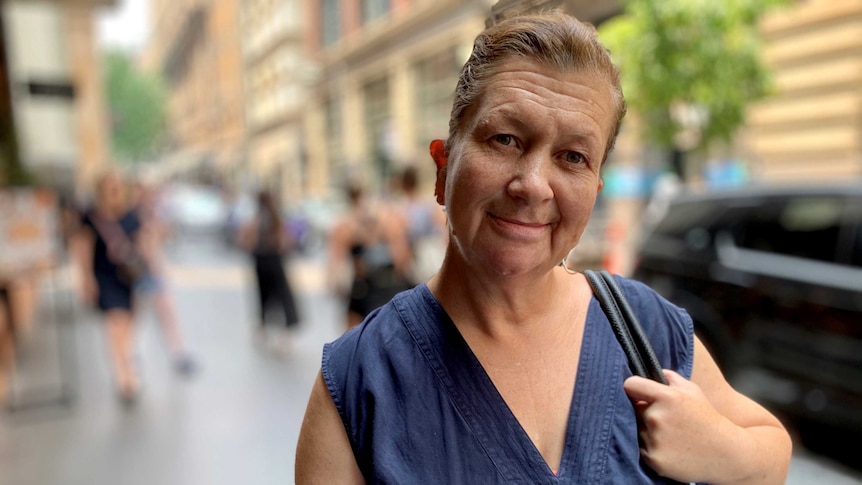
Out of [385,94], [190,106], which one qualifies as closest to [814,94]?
[385,94]

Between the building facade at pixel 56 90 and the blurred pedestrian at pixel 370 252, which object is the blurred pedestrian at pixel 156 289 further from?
the building facade at pixel 56 90

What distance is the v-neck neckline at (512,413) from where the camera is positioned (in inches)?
42.9

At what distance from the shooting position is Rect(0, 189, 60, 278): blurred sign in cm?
530

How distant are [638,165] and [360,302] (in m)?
8.31

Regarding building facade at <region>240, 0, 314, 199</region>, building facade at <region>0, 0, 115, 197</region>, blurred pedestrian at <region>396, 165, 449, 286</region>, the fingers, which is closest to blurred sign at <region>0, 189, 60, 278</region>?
building facade at <region>240, 0, 314, 199</region>

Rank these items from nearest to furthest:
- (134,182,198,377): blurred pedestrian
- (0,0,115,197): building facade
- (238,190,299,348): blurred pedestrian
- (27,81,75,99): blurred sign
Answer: (134,182,198,377): blurred pedestrian, (238,190,299,348): blurred pedestrian, (0,0,115,197): building facade, (27,81,75,99): blurred sign

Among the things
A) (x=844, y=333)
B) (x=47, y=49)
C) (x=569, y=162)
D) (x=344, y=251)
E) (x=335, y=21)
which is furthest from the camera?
(x=47, y=49)

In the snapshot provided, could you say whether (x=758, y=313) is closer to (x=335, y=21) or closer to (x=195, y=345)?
(x=335, y=21)

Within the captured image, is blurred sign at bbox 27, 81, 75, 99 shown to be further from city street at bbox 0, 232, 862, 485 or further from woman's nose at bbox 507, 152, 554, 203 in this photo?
woman's nose at bbox 507, 152, 554, 203

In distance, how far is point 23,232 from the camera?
5.42m

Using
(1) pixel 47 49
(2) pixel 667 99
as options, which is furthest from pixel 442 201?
(1) pixel 47 49

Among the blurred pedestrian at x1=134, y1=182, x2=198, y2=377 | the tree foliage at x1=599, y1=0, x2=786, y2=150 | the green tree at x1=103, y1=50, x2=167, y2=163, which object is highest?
the green tree at x1=103, y1=50, x2=167, y2=163

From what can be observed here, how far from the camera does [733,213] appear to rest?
5.05 metres

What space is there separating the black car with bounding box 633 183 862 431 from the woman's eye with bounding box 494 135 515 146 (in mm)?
3778
